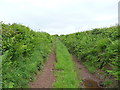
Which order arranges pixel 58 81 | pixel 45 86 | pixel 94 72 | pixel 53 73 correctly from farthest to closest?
pixel 94 72 → pixel 53 73 → pixel 58 81 → pixel 45 86

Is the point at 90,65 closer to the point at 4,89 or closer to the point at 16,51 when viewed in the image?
the point at 16,51

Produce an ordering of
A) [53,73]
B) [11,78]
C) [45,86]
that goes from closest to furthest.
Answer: [11,78] < [45,86] < [53,73]

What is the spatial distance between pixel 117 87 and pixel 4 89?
14.7ft

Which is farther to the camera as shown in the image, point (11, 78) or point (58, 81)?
point (58, 81)

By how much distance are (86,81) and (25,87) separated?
3.22m

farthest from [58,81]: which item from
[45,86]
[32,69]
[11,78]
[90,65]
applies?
[90,65]

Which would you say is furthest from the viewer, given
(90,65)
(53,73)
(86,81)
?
(90,65)

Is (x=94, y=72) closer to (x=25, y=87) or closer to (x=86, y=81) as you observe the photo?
(x=86, y=81)

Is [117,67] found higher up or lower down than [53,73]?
higher up

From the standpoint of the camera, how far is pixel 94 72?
7348mm

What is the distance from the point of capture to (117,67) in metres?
4.68

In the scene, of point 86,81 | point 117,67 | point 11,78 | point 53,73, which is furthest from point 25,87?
point 117,67

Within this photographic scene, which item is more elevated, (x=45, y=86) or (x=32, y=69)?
(x=32, y=69)

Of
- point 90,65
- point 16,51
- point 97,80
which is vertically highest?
point 16,51
